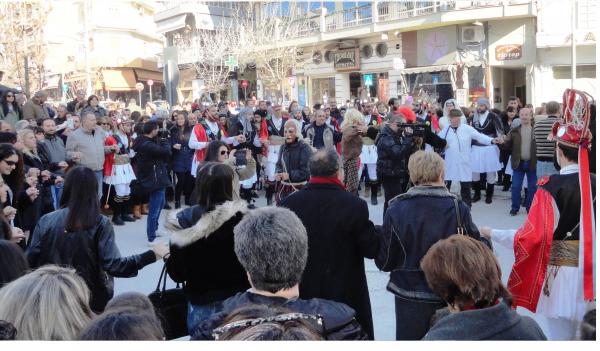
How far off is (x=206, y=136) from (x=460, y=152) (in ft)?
14.2

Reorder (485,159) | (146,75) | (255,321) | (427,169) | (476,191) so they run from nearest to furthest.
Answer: (255,321)
(427,169)
(485,159)
(476,191)
(146,75)

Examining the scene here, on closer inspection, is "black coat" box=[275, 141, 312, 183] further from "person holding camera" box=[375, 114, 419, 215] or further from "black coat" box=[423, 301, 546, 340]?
"black coat" box=[423, 301, 546, 340]

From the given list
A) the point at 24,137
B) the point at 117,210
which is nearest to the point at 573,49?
the point at 117,210

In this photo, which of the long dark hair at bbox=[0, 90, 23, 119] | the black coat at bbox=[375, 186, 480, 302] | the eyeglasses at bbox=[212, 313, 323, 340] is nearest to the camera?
the eyeglasses at bbox=[212, 313, 323, 340]

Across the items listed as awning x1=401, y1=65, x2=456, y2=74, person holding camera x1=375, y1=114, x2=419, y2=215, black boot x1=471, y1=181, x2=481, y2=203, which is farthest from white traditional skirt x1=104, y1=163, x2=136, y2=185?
awning x1=401, y1=65, x2=456, y2=74

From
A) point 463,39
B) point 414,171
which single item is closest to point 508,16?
point 463,39

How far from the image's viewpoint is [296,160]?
8469 mm

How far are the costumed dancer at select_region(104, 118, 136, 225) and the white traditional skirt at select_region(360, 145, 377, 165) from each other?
13.7ft

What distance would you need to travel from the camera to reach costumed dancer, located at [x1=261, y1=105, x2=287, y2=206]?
11625 mm

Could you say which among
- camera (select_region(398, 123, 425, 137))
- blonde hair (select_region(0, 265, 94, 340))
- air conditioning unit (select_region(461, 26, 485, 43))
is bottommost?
blonde hair (select_region(0, 265, 94, 340))

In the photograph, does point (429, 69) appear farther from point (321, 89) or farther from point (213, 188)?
point (213, 188)

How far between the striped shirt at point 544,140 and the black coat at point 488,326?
6.01 meters

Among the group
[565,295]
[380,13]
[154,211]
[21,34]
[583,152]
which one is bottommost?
[154,211]
